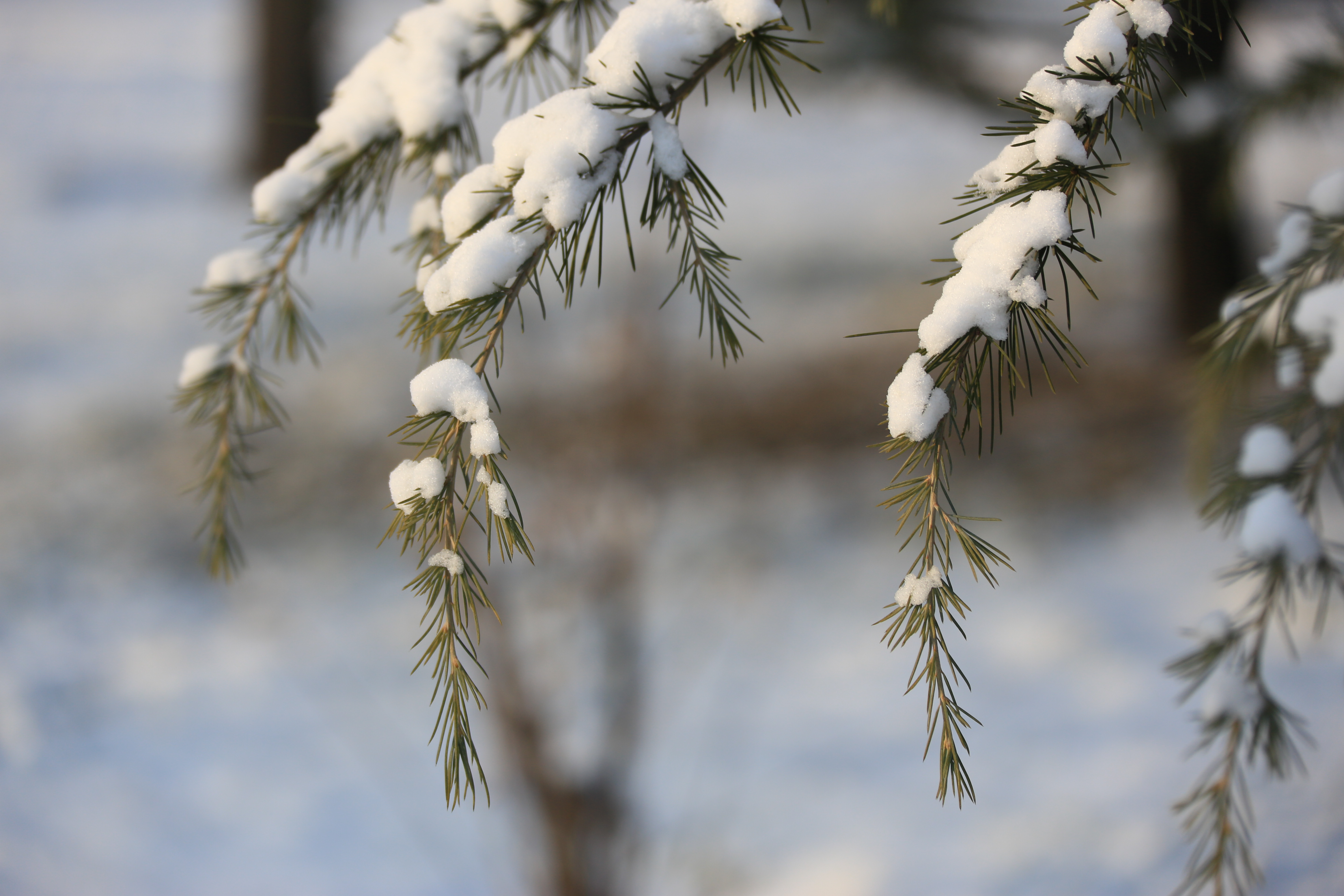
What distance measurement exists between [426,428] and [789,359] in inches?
133

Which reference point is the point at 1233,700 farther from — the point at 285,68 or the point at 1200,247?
the point at 285,68

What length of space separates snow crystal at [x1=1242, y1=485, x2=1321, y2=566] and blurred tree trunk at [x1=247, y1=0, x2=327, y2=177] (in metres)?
5.13

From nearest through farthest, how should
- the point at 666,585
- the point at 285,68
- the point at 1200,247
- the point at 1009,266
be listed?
the point at 1009,266, the point at 666,585, the point at 1200,247, the point at 285,68

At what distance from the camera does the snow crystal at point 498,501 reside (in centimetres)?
50

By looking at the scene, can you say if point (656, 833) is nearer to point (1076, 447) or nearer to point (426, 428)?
point (426, 428)

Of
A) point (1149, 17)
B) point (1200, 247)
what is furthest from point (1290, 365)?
point (1200, 247)

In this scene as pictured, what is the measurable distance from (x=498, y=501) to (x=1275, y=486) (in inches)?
27.0

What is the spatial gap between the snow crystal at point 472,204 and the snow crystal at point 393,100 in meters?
0.12

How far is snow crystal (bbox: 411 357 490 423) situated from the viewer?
51 cm

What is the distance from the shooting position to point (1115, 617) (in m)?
2.73

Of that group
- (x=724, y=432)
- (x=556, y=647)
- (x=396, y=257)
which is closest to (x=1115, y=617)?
(x=724, y=432)

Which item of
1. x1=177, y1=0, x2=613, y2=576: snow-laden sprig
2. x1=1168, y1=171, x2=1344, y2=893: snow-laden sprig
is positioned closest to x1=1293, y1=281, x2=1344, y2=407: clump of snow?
x1=1168, y1=171, x2=1344, y2=893: snow-laden sprig

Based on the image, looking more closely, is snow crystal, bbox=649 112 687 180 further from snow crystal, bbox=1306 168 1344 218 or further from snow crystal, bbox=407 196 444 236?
snow crystal, bbox=1306 168 1344 218

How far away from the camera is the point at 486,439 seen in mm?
511
